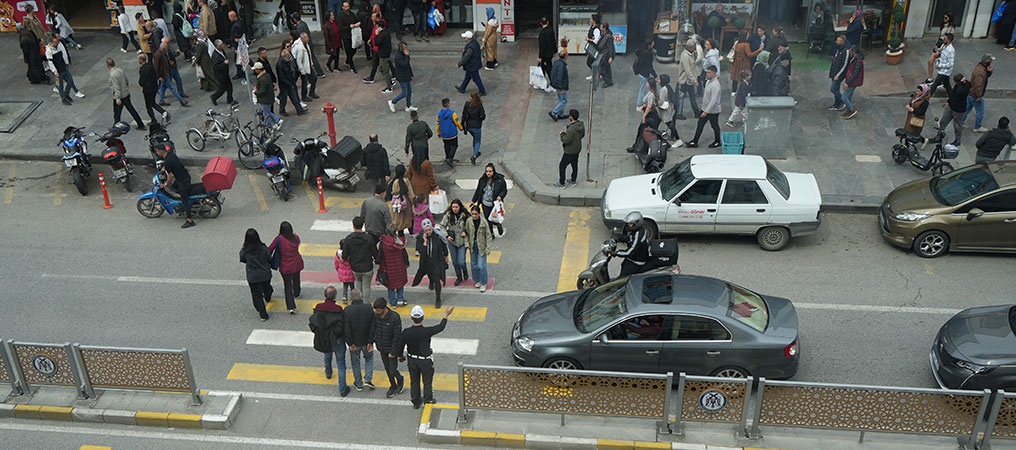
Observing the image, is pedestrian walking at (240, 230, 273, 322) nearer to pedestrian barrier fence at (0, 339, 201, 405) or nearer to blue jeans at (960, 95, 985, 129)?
pedestrian barrier fence at (0, 339, 201, 405)

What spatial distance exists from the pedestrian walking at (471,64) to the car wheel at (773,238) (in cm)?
858

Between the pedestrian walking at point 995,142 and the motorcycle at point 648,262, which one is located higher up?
the pedestrian walking at point 995,142

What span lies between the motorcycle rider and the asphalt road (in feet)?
4.59

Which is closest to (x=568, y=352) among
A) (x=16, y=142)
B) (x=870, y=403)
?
(x=870, y=403)

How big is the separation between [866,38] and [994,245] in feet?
34.2

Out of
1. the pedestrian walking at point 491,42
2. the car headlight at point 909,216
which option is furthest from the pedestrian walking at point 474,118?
the car headlight at point 909,216

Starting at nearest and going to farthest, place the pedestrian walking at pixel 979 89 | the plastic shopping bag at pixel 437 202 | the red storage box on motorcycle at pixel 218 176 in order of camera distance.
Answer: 1. the plastic shopping bag at pixel 437 202
2. the red storage box on motorcycle at pixel 218 176
3. the pedestrian walking at pixel 979 89

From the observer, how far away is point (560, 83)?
19.3 metres

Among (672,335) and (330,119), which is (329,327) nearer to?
(672,335)

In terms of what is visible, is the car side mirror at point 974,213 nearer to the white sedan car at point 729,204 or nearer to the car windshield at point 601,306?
the white sedan car at point 729,204

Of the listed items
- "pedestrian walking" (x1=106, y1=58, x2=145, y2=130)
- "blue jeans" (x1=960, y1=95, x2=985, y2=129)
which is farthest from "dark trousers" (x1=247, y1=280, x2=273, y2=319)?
"blue jeans" (x1=960, y1=95, x2=985, y2=129)

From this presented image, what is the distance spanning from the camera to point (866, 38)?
22.4 metres

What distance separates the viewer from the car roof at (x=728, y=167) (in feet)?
45.7

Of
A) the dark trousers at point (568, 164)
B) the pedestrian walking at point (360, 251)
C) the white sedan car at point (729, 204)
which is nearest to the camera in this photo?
the pedestrian walking at point (360, 251)
